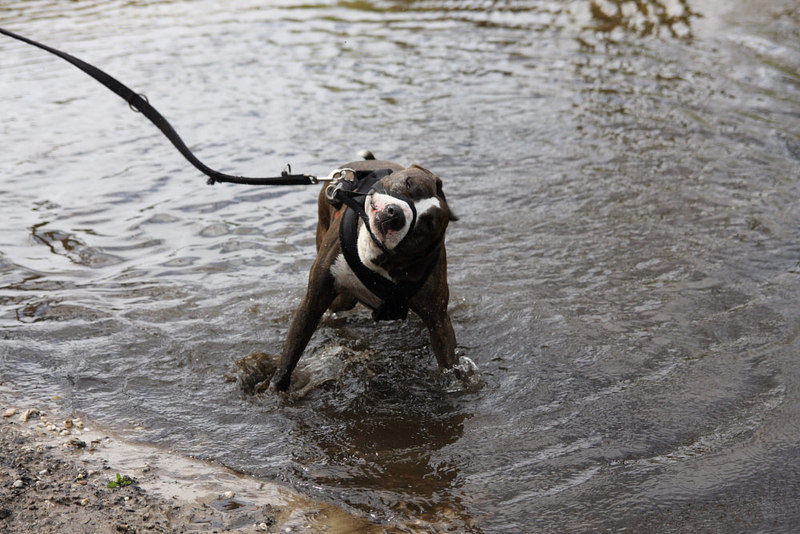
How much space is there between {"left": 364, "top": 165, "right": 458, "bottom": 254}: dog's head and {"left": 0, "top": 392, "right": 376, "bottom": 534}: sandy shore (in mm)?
1316

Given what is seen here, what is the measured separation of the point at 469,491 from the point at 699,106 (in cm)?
792

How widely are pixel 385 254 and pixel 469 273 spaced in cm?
254

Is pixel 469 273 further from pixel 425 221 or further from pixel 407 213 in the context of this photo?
pixel 407 213

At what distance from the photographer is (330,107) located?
10.7 m

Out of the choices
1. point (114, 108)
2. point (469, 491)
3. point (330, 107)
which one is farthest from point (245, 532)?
point (114, 108)

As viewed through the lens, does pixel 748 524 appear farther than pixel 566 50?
No

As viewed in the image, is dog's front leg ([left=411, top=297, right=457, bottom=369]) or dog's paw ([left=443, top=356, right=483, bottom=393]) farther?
dog's paw ([left=443, top=356, right=483, bottom=393])

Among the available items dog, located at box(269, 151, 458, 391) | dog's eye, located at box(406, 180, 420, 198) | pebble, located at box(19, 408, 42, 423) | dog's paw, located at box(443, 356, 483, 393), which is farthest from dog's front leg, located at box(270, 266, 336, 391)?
pebble, located at box(19, 408, 42, 423)

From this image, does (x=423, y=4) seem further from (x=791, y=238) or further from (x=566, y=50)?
(x=791, y=238)

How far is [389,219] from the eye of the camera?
13.0ft

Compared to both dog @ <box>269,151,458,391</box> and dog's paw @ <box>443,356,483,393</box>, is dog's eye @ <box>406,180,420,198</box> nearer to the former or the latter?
dog @ <box>269,151,458,391</box>

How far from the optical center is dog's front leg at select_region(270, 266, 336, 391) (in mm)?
4602

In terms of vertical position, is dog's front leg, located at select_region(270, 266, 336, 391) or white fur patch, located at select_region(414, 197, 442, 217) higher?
white fur patch, located at select_region(414, 197, 442, 217)

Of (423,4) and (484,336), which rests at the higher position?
(423,4)
